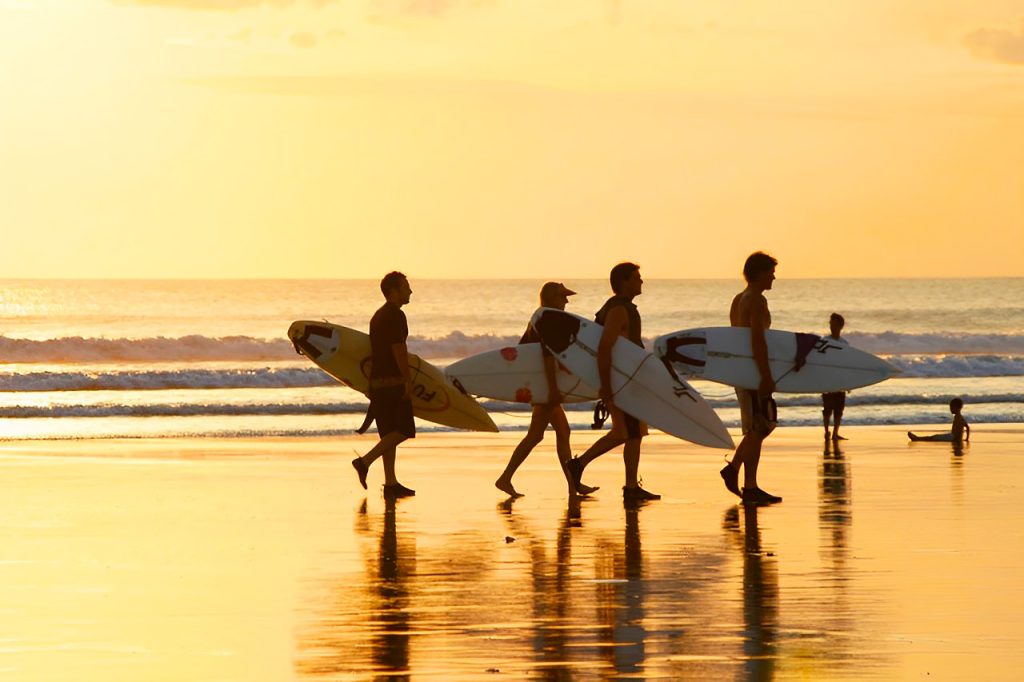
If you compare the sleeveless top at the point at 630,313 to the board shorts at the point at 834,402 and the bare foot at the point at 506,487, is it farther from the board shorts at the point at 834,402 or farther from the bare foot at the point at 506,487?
the board shorts at the point at 834,402

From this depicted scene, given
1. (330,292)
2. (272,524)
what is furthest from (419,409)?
(330,292)

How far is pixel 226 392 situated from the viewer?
104 feet

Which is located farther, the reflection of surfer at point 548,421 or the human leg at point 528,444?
the human leg at point 528,444

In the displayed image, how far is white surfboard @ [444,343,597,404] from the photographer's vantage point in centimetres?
1397

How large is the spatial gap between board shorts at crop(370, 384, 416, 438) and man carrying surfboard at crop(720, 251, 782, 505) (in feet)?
8.03

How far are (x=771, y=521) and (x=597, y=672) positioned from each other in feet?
17.4

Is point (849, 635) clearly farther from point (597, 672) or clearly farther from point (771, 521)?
point (771, 521)

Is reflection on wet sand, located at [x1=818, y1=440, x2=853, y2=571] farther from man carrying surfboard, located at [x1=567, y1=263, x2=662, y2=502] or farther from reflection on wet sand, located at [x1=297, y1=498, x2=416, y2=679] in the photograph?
reflection on wet sand, located at [x1=297, y1=498, x2=416, y2=679]

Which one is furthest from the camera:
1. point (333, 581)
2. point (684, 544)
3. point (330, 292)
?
point (330, 292)

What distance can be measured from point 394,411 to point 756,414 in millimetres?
2760

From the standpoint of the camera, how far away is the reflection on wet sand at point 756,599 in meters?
7.42

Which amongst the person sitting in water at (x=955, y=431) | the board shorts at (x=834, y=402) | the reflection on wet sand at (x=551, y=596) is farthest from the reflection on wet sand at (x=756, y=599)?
the board shorts at (x=834, y=402)

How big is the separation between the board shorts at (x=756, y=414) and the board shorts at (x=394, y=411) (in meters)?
2.54

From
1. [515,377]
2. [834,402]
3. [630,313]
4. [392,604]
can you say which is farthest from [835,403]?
[392,604]
